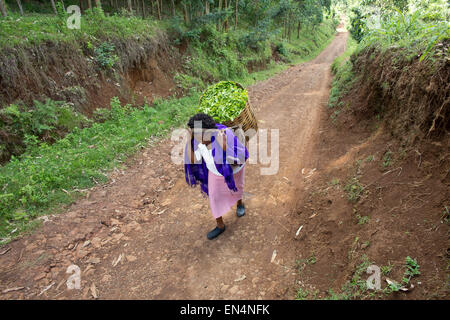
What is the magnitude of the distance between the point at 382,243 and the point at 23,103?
25.5 feet

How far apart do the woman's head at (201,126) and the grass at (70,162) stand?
3105 mm

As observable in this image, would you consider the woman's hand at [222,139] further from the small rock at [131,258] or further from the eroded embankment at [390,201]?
the small rock at [131,258]

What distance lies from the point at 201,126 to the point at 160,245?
2.08 m

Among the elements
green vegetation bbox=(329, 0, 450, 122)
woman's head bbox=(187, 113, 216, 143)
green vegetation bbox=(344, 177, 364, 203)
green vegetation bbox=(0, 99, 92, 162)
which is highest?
green vegetation bbox=(329, 0, 450, 122)

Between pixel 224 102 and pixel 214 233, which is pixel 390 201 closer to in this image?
pixel 214 233

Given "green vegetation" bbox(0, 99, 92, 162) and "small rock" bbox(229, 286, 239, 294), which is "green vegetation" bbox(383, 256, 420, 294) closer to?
"small rock" bbox(229, 286, 239, 294)

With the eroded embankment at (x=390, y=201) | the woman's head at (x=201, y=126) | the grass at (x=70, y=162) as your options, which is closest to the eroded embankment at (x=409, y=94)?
the eroded embankment at (x=390, y=201)

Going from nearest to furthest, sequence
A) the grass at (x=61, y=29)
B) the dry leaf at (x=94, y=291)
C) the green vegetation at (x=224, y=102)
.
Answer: the dry leaf at (x=94, y=291) < the green vegetation at (x=224, y=102) < the grass at (x=61, y=29)

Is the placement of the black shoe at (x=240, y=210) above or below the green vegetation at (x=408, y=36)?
below

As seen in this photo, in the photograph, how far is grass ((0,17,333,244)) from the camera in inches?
169

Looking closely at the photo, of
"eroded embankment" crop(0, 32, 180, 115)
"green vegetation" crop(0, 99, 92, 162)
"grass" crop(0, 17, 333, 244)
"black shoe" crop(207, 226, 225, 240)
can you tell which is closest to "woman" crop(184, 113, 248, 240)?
"black shoe" crop(207, 226, 225, 240)

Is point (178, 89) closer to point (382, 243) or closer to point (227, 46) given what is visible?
point (227, 46)

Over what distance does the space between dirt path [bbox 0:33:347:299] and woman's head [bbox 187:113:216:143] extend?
1.75 m

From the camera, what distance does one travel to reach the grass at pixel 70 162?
4301 millimetres
